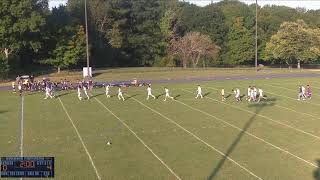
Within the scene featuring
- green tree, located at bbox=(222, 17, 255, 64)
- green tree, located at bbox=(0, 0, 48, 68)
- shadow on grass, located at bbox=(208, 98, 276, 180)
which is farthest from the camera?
green tree, located at bbox=(222, 17, 255, 64)

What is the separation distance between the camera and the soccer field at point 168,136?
20188mm

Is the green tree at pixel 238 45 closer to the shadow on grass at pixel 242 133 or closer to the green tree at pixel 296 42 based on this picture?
the green tree at pixel 296 42

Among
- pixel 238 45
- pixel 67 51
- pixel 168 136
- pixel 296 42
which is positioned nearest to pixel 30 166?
pixel 168 136

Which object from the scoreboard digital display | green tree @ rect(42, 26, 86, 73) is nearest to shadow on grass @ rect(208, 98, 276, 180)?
A: the scoreboard digital display

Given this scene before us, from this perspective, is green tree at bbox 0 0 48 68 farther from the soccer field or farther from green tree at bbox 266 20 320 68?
green tree at bbox 266 20 320 68

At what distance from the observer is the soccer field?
20.2 m

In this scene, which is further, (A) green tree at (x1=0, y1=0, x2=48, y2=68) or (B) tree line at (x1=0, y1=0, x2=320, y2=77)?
(B) tree line at (x1=0, y1=0, x2=320, y2=77)

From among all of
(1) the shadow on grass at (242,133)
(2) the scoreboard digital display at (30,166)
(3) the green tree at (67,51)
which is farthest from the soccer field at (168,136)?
(3) the green tree at (67,51)

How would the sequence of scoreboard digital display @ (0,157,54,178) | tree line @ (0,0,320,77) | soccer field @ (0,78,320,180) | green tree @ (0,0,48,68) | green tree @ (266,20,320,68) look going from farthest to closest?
green tree @ (266,20,320,68)
tree line @ (0,0,320,77)
green tree @ (0,0,48,68)
soccer field @ (0,78,320,180)
scoreboard digital display @ (0,157,54,178)

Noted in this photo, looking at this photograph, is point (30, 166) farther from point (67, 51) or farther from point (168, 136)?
point (67, 51)

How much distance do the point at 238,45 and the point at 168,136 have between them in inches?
2375

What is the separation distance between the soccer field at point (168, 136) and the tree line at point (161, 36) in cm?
2552

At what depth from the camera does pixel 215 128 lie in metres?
28.3

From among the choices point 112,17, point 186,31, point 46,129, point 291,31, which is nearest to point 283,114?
point 46,129
